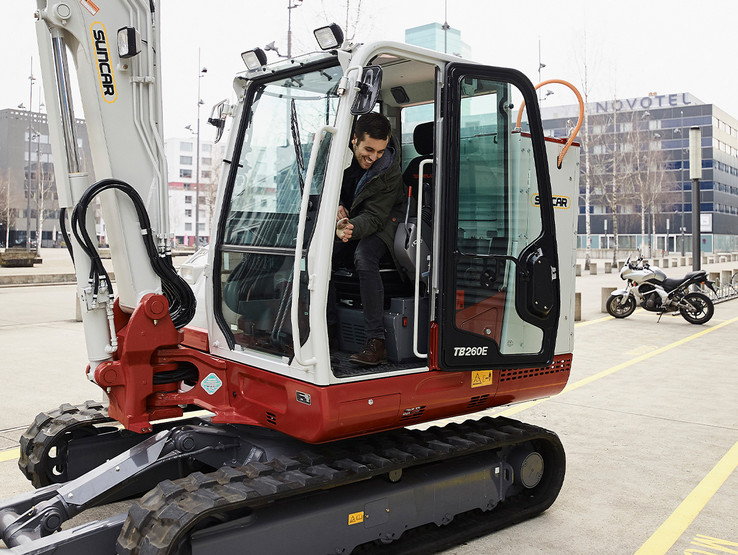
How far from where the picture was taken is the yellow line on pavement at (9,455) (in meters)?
5.90

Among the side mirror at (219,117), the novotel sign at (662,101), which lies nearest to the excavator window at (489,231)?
the side mirror at (219,117)

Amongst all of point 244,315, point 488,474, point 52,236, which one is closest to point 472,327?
point 488,474

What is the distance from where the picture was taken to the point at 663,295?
15.2 meters

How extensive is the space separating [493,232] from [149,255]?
2.08m

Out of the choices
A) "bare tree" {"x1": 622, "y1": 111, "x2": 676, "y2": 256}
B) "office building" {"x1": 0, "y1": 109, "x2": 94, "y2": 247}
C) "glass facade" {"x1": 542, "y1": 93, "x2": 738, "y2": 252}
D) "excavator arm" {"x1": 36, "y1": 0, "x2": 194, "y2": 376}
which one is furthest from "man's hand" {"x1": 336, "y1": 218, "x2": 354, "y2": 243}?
"office building" {"x1": 0, "y1": 109, "x2": 94, "y2": 247}

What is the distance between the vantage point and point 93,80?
411 centimetres

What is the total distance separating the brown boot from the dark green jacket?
1.84 ft

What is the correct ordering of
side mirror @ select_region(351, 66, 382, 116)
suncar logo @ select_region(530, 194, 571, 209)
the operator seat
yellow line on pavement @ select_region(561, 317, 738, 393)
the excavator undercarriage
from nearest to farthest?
the excavator undercarriage
side mirror @ select_region(351, 66, 382, 116)
the operator seat
suncar logo @ select_region(530, 194, 571, 209)
yellow line on pavement @ select_region(561, 317, 738, 393)

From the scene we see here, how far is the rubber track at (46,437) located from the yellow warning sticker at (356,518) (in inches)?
77.4

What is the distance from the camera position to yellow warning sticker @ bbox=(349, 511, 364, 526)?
158 inches

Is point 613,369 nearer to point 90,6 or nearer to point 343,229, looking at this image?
point 343,229

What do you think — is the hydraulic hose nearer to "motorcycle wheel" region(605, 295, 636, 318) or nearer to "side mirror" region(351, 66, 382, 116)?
"side mirror" region(351, 66, 382, 116)

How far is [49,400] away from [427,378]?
204 inches

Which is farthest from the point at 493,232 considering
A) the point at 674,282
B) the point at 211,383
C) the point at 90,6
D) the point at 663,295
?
the point at 674,282
